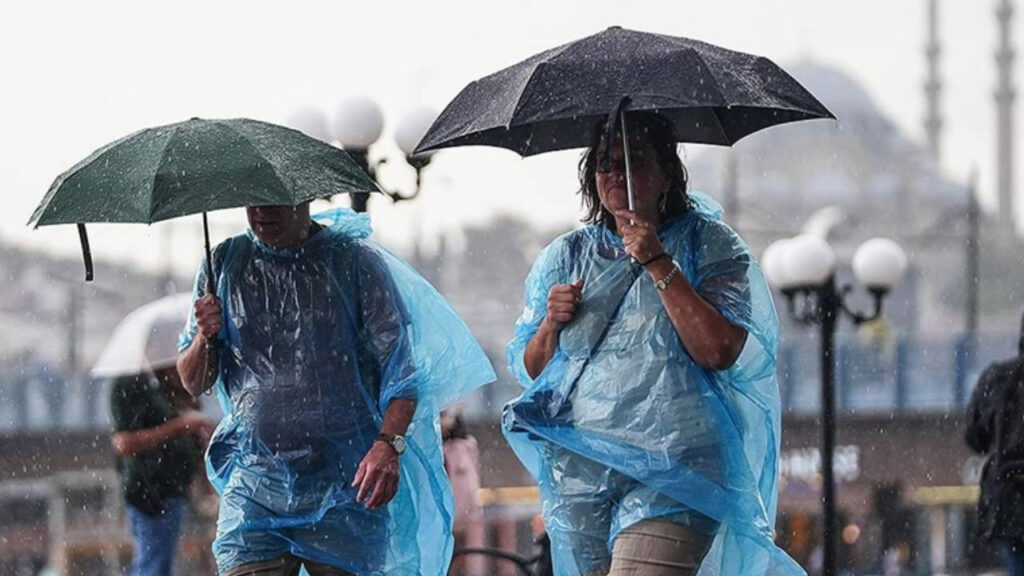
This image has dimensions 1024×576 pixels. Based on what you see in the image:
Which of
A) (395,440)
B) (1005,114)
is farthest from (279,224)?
(1005,114)

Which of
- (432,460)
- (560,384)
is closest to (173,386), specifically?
(432,460)

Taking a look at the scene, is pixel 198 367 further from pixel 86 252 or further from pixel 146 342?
pixel 146 342

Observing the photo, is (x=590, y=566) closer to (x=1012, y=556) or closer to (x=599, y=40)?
(x=599, y=40)

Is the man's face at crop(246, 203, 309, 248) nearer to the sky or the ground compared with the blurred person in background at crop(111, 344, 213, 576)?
nearer to the sky

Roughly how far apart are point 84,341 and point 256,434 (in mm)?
56091

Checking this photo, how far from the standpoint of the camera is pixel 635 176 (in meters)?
4.07

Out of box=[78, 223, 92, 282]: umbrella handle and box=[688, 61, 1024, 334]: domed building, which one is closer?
box=[78, 223, 92, 282]: umbrella handle

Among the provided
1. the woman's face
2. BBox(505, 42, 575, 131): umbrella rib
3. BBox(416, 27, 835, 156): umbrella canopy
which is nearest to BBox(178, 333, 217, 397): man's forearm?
BBox(416, 27, 835, 156): umbrella canopy

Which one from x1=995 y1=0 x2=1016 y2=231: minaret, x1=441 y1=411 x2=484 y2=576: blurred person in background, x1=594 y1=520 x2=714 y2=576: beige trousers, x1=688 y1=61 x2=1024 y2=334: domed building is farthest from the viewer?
x1=995 y1=0 x2=1016 y2=231: minaret

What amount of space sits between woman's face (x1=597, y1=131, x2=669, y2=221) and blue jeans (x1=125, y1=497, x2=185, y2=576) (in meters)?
3.67

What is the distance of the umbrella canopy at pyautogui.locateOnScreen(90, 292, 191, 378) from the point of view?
7.34 m

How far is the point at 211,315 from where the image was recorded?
14.1ft

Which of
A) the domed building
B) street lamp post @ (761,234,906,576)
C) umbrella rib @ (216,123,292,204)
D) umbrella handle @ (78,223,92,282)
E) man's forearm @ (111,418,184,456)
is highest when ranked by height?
umbrella rib @ (216,123,292,204)

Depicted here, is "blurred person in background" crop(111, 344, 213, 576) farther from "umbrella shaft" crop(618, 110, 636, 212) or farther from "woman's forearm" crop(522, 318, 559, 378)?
"umbrella shaft" crop(618, 110, 636, 212)
